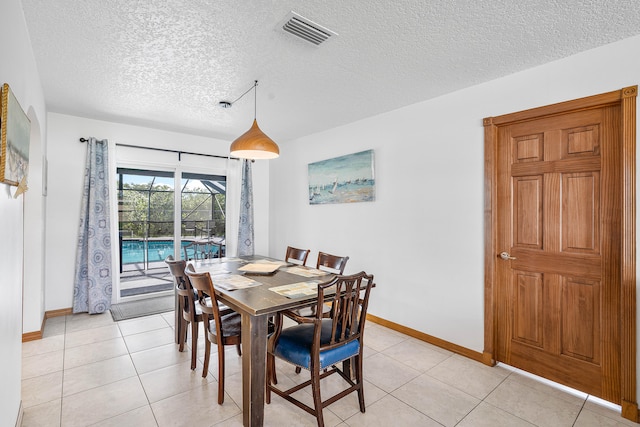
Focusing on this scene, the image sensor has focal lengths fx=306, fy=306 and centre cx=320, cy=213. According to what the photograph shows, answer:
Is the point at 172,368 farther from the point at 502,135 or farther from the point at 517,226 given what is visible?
the point at 502,135

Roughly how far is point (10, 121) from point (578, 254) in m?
3.53

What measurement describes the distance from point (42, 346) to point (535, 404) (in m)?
4.24

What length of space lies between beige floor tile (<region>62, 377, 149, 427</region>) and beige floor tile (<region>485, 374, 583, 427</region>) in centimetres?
249

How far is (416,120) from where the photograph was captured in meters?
3.25

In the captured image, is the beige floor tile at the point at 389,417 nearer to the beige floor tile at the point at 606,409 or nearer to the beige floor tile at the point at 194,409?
the beige floor tile at the point at 194,409

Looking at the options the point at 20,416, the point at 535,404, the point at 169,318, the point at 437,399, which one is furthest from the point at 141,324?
the point at 535,404

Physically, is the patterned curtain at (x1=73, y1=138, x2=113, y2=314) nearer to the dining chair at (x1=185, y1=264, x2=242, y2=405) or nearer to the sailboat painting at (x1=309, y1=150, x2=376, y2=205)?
the dining chair at (x1=185, y1=264, x2=242, y2=405)

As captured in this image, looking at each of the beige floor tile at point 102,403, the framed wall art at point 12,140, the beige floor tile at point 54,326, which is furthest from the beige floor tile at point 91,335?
the framed wall art at point 12,140

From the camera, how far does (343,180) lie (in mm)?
4047

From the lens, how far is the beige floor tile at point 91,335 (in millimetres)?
3032

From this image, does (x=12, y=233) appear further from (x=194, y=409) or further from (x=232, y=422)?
(x=232, y=422)

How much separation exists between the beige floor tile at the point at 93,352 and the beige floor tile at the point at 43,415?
0.56 metres

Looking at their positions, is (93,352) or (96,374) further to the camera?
(93,352)

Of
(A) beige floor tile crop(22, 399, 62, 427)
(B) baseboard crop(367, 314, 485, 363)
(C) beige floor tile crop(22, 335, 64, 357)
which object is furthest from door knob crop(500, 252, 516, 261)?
(C) beige floor tile crop(22, 335, 64, 357)
